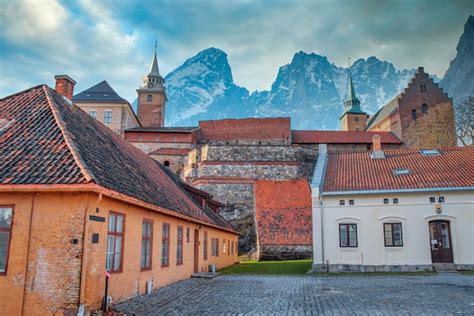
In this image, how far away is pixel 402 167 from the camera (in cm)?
1914

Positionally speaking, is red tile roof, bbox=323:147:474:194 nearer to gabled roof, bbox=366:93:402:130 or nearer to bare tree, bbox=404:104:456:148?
bare tree, bbox=404:104:456:148

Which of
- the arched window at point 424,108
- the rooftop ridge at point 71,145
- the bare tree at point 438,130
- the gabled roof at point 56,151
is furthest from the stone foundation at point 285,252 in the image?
the arched window at point 424,108

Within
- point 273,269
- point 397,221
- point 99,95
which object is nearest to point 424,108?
point 397,221

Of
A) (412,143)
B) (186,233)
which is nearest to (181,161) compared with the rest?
(412,143)

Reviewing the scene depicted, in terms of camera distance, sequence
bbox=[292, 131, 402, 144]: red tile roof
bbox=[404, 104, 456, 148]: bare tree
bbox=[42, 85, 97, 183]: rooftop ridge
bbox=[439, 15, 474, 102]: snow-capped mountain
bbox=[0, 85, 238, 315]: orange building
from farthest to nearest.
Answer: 1. bbox=[439, 15, 474, 102]: snow-capped mountain
2. bbox=[292, 131, 402, 144]: red tile roof
3. bbox=[404, 104, 456, 148]: bare tree
4. bbox=[42, 85, 97, 183]: rooftop ridge
5. bbox=[0, 85, 238, 315]: orange building

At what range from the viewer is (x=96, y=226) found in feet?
24.0

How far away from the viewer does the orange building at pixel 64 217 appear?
680 centimetres

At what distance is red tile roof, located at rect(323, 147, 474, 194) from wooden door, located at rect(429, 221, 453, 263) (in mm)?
1793

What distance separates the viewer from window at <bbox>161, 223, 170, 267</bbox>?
1138cm

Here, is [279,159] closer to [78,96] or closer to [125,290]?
[78,96]

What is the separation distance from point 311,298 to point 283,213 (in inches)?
701

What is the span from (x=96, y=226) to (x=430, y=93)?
2092 inches

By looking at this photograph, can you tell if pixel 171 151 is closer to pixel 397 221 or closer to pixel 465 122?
pixel 465 122

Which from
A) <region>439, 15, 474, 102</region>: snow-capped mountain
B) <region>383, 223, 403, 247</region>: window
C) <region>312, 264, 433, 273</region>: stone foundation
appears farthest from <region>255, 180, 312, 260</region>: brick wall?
<region>439, 15, 474, 102</region>: snow-capped mountain
